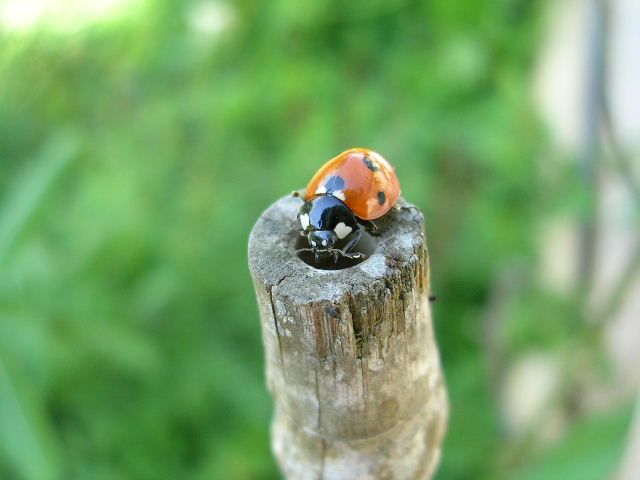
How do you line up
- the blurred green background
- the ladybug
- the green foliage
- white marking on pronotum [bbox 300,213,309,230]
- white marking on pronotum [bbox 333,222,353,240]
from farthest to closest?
the blurred green background
the green foliage
white marking on pronotum [bbox 333,222,353,240]
the ladybug
white marking on pronotum [bbox 300,213,309,230]

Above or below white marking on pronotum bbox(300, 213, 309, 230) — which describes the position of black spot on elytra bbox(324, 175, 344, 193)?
above

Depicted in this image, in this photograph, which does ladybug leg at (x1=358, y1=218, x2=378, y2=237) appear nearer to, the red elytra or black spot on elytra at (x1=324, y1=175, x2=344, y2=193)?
the red elytra

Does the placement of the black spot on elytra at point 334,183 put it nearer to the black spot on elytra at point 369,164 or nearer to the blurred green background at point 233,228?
the black spot on elytra at point 369,164

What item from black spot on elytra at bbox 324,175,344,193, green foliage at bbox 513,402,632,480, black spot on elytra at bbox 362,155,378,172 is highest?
black spot on elytra at bbox 362,155,378,172

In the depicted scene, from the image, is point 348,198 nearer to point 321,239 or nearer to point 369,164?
point 369,164

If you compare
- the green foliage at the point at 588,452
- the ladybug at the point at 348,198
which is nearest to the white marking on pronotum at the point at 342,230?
the ladybug at the point at 348,198

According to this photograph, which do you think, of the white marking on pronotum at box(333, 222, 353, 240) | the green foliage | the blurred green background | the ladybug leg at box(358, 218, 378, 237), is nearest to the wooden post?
the ladybug leg at box(358, 218, 378, 237)

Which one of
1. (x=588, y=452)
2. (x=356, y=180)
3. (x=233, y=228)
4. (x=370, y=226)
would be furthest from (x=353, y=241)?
(x=233, y=228)

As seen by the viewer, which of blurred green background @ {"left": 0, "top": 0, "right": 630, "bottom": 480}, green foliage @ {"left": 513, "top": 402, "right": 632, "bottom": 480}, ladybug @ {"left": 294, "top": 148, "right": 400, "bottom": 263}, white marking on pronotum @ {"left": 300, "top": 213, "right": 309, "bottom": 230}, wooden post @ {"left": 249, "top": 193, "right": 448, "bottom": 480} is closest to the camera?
wooden post @ {"left": 249, "top": 193, "right": 448, "bottom": 480}
